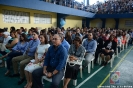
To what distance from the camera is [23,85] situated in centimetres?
352

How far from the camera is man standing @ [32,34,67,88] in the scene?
2.79m

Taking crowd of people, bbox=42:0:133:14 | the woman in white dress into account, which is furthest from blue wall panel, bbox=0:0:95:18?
the woman in white dress

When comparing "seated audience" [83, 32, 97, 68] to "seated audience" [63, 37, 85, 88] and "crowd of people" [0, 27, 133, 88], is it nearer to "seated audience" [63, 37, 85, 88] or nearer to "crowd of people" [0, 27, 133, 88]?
"crowd of people" [0, 27, 133, 88]

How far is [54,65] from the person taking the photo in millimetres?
2938

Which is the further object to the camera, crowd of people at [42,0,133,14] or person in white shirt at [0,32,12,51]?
crowd of people at [42,0,133,14]

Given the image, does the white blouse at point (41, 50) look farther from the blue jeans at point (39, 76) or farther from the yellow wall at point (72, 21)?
the yellow wall at point (72, 21)

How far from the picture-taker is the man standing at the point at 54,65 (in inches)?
110

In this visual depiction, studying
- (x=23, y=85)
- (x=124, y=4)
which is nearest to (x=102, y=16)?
(x=124, y=4)

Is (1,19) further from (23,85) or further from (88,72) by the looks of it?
(88,72)

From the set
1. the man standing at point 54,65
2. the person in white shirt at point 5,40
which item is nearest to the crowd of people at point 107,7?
the person in white shirt at point 5,40

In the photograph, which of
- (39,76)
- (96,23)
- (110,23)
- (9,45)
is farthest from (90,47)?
(96,23)

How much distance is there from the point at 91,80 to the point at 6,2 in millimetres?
6678

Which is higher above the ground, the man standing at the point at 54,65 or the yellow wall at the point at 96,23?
the yellow wall at the point at 96,23

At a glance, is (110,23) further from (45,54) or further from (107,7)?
(45,54)
